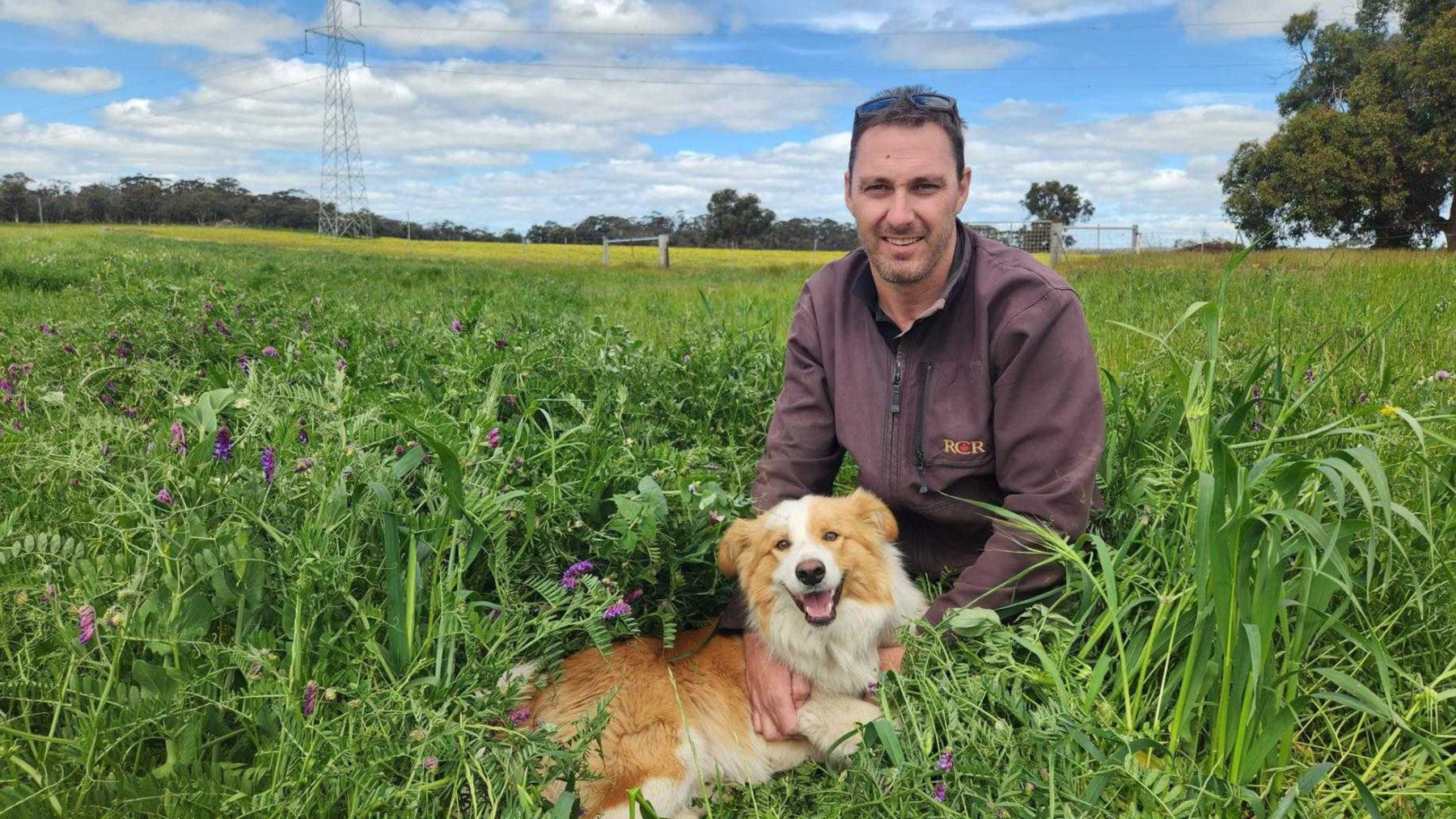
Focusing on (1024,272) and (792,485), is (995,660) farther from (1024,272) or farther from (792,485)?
(1024,272)

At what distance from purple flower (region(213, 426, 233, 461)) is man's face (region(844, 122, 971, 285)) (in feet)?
7.83

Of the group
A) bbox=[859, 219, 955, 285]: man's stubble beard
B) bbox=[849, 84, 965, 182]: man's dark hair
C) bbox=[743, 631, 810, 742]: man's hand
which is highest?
bbox=[849, 84, 965, 182]: man's dark hair

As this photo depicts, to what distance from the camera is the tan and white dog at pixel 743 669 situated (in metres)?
2.76

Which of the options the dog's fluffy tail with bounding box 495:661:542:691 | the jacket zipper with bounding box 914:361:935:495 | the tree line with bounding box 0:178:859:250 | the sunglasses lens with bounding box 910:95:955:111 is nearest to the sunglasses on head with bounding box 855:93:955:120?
the sunglasses lens with bounding box 910:95:955:111

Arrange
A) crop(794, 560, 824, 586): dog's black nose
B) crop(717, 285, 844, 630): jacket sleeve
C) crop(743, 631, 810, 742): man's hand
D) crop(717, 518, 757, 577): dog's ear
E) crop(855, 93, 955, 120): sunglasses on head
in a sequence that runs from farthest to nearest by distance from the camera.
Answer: crop(717, 285, 844, 630): jacket sleeve
crop(855, 93, 955, 120): sunglasses on head
crop(717, 518, 757, 577): dog's ear
crop(743, 631, 810, 742): man's hand
crop(794, 560, 824, 586): dog's black nose

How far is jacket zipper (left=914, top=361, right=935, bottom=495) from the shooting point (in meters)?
3.32

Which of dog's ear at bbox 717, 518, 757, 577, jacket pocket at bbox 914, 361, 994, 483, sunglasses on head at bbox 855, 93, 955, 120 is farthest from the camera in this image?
sunglasses on head at bbox 855, 93, 955, 120

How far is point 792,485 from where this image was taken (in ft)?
12.0

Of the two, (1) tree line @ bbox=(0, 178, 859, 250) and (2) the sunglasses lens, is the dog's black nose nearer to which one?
(2) the sunglasses lens

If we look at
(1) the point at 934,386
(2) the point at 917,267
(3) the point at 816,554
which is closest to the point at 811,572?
(3) the point at 816,554

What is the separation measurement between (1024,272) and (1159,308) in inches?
237

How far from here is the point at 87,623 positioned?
2.26 meters

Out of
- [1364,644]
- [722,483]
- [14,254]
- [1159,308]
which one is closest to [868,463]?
[722,483]

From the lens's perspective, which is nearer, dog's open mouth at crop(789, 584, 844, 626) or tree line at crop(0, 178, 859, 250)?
dog's open mouth at crop(789, 584, 844, 626)
